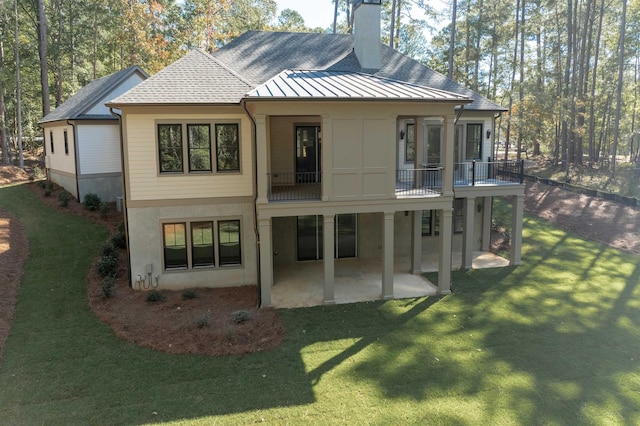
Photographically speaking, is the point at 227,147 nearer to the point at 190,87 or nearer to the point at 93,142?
the point at 190,87

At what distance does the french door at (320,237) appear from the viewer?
16062 millimetres

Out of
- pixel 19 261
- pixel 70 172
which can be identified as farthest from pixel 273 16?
pixel 19 261

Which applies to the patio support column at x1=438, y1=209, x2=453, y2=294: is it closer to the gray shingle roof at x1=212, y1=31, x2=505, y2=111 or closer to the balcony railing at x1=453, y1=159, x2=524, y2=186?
the balcony railing at x1=453, y1=159, x2=524, y2=186

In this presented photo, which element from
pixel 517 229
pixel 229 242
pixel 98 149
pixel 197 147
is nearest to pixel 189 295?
pixel 229 242

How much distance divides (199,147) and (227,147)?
0.81m

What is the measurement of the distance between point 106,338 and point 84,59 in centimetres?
3237

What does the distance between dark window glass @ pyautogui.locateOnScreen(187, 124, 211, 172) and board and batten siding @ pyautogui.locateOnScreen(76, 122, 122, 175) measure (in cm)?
882

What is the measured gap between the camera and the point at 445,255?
13.0m

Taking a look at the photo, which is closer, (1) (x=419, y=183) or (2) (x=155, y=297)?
(2) (x=155, y=297)

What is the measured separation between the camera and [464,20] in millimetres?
35500

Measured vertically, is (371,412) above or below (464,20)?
below

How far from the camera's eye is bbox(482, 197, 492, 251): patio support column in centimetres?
1769

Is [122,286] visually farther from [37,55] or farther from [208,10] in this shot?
[37,55]

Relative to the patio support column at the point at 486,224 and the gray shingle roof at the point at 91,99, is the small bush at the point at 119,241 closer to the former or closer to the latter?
the gray shingle roof at the point at 91,99
